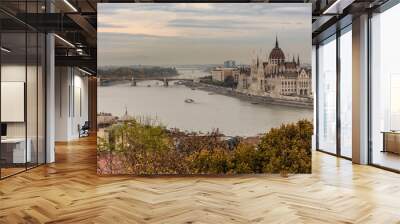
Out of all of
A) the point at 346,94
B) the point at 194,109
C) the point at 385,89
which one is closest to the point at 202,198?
the point at 194,109

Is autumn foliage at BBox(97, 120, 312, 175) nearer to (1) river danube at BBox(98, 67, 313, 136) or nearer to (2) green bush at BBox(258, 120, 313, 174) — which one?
(2) green bush at BBox(258, 120, 313, 174)

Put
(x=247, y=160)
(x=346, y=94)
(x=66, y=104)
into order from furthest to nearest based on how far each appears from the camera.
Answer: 1. (x=66, y=104)
2. (x=346, y=94)
3. (x=247, y=160)

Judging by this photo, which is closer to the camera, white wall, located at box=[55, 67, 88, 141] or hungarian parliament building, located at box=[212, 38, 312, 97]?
hungarian parliament building, located at box=[212, 38, 312, 97]

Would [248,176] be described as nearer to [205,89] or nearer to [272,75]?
[205,89]

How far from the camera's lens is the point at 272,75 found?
706cm

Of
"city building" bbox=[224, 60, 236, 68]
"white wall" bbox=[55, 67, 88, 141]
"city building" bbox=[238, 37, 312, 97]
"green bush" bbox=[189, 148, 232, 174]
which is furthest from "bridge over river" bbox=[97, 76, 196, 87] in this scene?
"white wall" bbox=[55, 67, 88, 141]

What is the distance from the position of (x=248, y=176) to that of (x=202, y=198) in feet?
6.43

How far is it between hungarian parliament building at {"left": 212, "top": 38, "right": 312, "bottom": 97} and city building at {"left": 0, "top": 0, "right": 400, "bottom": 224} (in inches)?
0.7

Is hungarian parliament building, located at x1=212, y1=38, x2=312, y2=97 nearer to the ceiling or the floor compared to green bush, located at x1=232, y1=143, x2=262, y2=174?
nearer to the ceiling

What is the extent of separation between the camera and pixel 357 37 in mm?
8719

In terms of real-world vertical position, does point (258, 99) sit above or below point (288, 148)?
above

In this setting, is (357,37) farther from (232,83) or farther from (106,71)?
(106,71)

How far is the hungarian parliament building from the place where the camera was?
704cm

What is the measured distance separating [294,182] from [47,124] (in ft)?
17.3
